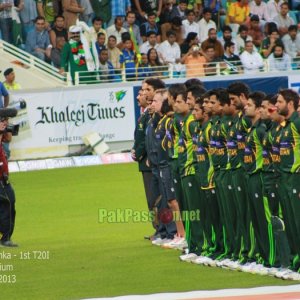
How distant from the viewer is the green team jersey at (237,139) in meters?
15.4

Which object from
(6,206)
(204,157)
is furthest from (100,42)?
(204,157)

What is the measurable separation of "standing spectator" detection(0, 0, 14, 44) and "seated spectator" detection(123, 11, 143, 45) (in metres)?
3.17

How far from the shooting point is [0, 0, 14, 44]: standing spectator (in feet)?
106

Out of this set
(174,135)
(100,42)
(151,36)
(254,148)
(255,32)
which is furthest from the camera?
(255,32)

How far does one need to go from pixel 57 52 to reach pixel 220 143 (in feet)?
56.8

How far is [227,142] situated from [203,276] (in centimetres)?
166

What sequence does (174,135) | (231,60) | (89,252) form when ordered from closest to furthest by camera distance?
(174,135), (89,252), (231,60)

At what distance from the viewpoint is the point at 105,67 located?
32594mm

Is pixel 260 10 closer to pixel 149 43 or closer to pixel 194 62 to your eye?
pixel 194 62

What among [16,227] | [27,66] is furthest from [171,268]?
[27,66]

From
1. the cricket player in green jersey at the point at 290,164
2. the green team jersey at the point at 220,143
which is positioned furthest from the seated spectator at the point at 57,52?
the cricket player in green jersey at the point at 290,164

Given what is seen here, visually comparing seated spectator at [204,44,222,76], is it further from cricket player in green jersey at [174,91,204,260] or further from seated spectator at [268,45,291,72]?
cricket player in green jersey at [174,91,204,260]

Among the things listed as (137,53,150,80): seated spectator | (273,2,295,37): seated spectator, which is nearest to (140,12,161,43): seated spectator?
(137,53,150,80): seated spectator

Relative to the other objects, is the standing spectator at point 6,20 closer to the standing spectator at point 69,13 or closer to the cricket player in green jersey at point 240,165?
the standing spectator at point 69,13
